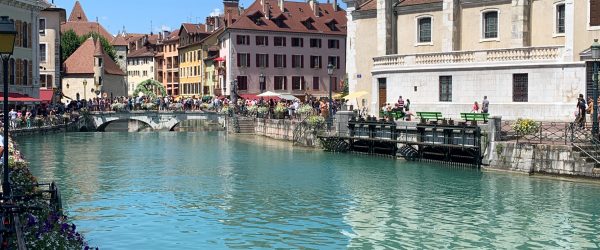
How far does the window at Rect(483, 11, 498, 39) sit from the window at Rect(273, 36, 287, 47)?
4634 centimetres

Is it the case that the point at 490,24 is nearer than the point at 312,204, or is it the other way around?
the point at 312,204

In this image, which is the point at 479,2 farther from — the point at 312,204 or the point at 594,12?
the point at 312,204

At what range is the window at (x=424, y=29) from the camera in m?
52.4

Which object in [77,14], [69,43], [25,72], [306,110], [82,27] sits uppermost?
[77,14]

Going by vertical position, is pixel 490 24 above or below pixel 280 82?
above

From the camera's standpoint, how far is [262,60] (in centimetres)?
9319

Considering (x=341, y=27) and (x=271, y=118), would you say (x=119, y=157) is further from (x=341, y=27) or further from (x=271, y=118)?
(x=341, y=27)

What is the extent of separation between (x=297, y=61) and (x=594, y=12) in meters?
58.0

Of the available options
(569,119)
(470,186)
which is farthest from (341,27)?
(470,186)

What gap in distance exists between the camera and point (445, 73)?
152 feet

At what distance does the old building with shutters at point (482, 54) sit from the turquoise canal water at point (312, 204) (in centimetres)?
760

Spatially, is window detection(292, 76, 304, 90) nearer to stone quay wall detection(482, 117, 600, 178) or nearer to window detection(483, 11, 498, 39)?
window detection(483, 11, 498, 39)

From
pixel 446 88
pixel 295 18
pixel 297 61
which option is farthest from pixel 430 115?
pixel 295 18

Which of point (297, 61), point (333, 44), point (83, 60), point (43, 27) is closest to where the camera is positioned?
point (43, 27)
